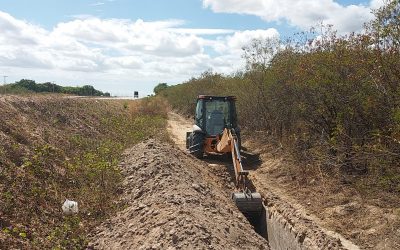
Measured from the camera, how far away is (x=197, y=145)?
574 inches

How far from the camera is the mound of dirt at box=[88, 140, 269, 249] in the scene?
273 inches

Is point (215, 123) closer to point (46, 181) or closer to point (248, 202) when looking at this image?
point (248, 202)

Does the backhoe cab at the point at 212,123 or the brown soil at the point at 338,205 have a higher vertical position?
the backhoe cab at the point at 212,123

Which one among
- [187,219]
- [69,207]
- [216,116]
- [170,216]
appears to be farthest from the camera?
[216,116]

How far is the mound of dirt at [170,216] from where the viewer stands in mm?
6938

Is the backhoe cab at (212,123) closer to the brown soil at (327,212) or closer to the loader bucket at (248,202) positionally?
the brown soil at (327,212)

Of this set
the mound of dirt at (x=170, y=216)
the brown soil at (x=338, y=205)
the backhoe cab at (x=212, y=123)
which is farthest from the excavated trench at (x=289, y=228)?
the backhoe cab at (x=212, y=123)

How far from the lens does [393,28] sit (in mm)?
7711

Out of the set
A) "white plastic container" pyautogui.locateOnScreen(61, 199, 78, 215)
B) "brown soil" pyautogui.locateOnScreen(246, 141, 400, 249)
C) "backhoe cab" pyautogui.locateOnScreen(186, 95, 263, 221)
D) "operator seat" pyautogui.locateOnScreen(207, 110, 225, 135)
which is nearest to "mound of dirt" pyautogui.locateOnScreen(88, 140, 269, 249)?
"white plastic container" pyautogui.locateOnScreen(61, 199, 78, 215)

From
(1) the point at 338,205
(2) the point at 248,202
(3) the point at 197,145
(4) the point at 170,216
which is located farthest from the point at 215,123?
(4) the point at 170,216

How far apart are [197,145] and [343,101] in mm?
5657

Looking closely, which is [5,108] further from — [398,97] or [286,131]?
[398,97]

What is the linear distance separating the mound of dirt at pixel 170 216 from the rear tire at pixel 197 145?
2466 mm

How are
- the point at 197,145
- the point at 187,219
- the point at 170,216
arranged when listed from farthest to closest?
the point at 197,145 → the point at 170,216 → the point at 187,219
